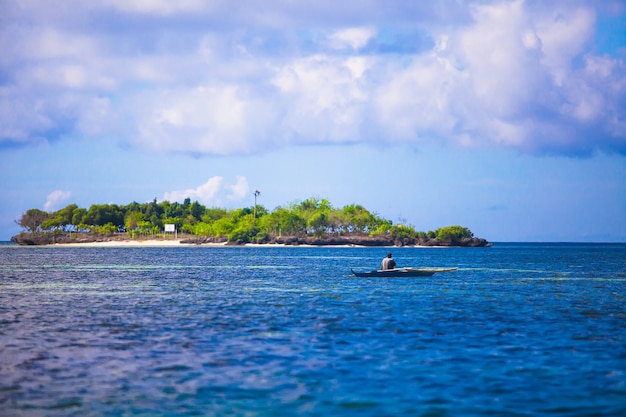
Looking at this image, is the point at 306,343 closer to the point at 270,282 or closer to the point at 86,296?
the point at 86,296

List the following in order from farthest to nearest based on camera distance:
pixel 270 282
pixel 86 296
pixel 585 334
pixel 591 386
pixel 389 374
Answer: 1. pixel 270 282
2. pixel 86 296
3. pixel 585 334
4. pixel 389 374
5. pixel 591 386

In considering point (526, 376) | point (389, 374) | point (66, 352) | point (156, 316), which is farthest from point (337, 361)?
point (156, 316)

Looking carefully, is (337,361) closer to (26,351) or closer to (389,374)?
(389,374)

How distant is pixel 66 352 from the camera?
74.0 ft

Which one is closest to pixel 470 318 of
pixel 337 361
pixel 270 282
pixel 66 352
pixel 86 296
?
pixel 337 361

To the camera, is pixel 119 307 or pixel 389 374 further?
pixel 119 307

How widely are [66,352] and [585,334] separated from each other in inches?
730

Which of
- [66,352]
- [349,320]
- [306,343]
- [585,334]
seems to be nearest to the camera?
[66,352]

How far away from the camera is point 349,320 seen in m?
30.8

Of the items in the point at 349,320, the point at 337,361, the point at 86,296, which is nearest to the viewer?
the point at 337,361

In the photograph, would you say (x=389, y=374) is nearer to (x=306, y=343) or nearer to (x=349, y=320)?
(x=306, y=343)

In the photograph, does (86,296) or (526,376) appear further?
(86,296)

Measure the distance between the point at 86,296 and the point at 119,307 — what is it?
766cm

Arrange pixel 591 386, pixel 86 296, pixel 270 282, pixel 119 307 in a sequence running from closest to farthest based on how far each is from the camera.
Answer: pixel 591 386 → pixel 119 307 → pixel 86 296 → pixel 270 282
